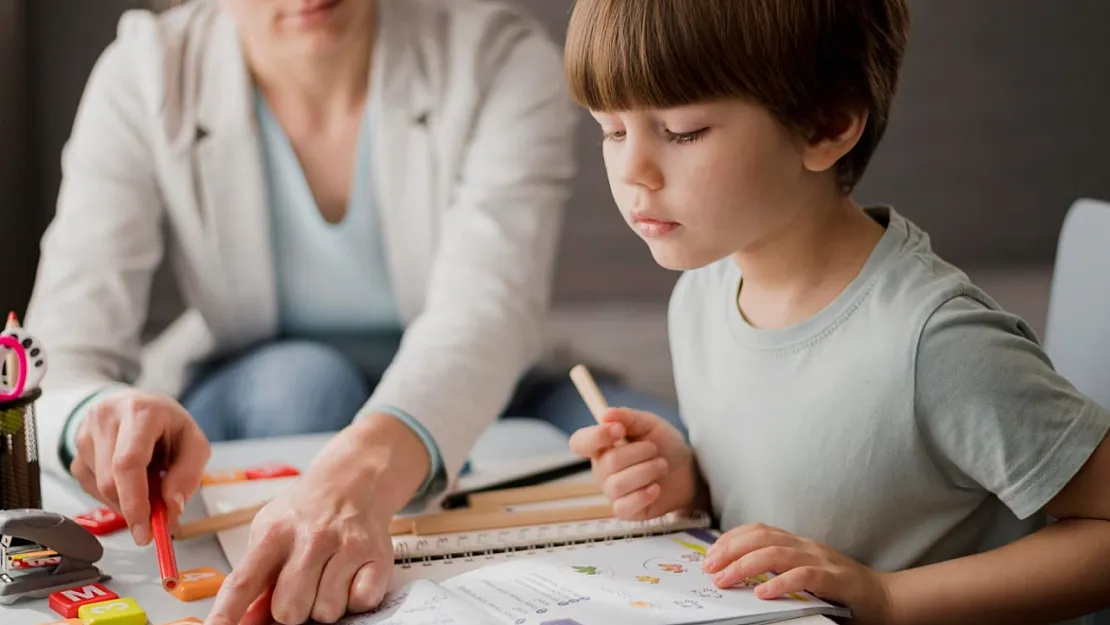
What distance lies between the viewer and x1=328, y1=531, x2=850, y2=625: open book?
636 millimetres

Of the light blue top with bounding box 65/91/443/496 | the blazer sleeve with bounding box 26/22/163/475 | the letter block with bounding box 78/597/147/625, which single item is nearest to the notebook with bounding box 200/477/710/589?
the letter block with bounding box 78/597/147/625

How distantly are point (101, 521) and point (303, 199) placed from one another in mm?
654

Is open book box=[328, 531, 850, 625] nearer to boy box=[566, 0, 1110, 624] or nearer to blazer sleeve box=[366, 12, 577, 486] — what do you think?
boy box=[566, 0, 1110, 624]

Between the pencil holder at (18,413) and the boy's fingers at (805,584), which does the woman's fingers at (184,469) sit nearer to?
the pencil holder at (18,413)

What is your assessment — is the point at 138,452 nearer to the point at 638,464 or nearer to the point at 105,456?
the point at 105,456

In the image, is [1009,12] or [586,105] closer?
[586,105]

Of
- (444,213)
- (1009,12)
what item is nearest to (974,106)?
(1009,12)

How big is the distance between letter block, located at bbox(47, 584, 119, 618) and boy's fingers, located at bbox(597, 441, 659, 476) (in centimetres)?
33

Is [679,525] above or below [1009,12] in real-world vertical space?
below

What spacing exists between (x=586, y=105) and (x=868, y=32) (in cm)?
18

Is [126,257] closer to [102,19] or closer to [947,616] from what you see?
[102,19]

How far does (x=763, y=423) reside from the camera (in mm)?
841

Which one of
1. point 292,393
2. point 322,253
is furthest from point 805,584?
point 322,253

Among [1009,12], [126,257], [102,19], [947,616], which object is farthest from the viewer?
[1009,12]
